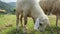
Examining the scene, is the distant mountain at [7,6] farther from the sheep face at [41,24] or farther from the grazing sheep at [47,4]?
the sheep face at [41,24]

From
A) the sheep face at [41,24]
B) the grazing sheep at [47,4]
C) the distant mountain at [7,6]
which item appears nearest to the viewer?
the sheep face at [41,24]

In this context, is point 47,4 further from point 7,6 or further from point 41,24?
point 7,6

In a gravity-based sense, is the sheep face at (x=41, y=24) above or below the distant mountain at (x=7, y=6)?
above

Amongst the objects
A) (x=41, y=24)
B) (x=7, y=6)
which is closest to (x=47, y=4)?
(x=41, y=24)

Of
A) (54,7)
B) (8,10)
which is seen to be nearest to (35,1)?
(54,7)

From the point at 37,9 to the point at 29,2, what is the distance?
356 mm

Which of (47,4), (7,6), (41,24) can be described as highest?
(47,4)

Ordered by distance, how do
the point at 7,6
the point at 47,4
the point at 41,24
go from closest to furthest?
the point at 41,24 → the point at 47,4 → the point at 7,6

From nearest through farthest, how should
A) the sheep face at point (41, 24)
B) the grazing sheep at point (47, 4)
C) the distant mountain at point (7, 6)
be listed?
1. the sheep face at point (41, 24)
2. the grazing sheep at point (47, 4)
3. the distant mountain at point (7, 6)

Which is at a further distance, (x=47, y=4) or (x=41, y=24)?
(x=47, y=4)

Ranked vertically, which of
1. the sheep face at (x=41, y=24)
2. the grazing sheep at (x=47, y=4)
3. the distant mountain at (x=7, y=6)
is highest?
the grazing sheep at (x=47, y=4)

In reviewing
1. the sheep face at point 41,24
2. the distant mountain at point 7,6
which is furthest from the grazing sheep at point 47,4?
the distant mountain at point 7,6

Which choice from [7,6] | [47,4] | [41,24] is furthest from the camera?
[7,6]

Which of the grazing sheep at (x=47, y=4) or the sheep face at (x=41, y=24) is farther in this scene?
the grazing sheep at (x=47, y=4)
